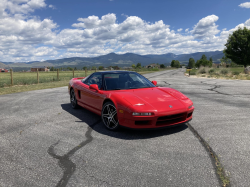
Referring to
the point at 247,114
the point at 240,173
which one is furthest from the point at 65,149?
the point at 247,114

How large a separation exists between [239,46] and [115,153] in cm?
3855

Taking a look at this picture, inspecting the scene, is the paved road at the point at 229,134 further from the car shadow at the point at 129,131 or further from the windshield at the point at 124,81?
the windshield at the point at 124,81

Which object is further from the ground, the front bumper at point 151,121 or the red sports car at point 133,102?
the red sports car at point 133,102

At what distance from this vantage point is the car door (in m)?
4.77

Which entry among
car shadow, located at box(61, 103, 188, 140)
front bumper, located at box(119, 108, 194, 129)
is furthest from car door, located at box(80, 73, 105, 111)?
front bumper, located at box(119, 108, 194, 129)

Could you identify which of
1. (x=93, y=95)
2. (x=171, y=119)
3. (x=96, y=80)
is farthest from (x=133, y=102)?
(x=96, y=80)

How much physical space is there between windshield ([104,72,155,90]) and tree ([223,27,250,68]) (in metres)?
35.5

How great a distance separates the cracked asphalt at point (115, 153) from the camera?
2.51m

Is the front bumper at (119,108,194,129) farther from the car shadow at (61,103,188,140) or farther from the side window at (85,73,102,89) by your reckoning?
the side window at (85,73,102,89)

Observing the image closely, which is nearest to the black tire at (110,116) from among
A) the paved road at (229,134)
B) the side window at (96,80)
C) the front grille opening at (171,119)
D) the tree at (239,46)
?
the side window at (96,80)

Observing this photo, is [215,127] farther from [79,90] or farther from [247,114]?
[79,90]

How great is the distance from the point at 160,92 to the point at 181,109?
0.80 m

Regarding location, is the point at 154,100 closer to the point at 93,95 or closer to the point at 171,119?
the point at 171,119

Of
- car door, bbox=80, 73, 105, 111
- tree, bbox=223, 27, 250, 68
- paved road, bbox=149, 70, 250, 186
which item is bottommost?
paved road, bbox=149, 70, 250, 186
